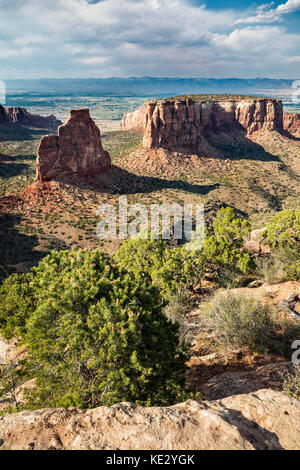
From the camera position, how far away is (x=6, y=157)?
90188 mm

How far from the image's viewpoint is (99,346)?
1001cm

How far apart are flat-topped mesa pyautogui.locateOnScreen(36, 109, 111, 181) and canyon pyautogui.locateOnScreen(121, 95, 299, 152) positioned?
92.2 feet

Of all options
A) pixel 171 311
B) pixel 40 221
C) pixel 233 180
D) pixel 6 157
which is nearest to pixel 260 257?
pixel 171 311

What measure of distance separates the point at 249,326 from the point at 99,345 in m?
9.24

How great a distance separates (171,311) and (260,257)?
475 inches

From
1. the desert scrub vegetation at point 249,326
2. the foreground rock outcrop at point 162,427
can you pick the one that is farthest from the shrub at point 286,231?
the foreground rock outcrop at point 162,427

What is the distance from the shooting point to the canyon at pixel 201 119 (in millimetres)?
Result: 87312

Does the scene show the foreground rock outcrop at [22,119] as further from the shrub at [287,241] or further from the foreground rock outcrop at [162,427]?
the foreground rock outcrop at [162,427]

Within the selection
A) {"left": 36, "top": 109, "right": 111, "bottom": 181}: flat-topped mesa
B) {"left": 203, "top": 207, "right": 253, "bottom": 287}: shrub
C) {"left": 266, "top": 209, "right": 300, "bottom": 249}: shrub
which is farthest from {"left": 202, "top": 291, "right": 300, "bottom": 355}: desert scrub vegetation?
{"left": 36, "top": 109, "right": 111, "bottom": 181}: flat-topped mesa

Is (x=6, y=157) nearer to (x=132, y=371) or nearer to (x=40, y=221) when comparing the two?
(x=40, y=221)

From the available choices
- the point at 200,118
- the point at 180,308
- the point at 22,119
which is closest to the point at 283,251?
the point at 180,308

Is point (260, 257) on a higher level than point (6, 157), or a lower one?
lower

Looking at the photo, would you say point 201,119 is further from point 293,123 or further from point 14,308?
point 14,308

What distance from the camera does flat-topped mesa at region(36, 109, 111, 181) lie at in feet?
191
